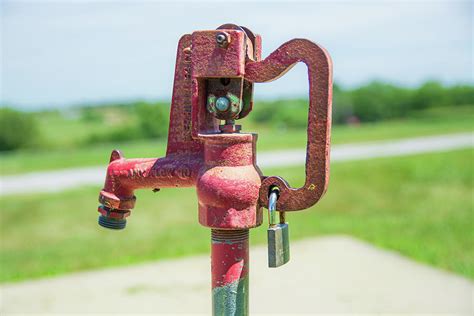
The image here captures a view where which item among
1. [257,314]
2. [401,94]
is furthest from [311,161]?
[401,94]

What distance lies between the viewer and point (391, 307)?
3.17 meters

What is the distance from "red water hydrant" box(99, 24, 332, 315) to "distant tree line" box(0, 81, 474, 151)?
11.4 m

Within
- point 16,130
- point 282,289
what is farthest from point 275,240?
point 16,130

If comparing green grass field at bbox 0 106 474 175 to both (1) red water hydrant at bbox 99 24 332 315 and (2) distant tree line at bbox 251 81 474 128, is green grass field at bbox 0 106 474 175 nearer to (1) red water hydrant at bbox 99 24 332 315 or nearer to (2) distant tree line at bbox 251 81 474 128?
(2) distant tree line at bbox 251 81 474 128

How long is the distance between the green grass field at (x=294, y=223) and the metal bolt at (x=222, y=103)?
2.58m

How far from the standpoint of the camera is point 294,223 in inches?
211

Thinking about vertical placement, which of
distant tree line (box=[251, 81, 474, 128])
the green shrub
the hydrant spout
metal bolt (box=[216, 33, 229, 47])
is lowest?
the hydrant spout

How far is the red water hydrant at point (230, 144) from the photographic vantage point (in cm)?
171

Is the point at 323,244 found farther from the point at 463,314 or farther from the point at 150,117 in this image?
the point at 150,117

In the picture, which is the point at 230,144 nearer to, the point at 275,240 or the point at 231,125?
the point at 231,125

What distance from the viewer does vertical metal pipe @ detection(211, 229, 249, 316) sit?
6.00 feet

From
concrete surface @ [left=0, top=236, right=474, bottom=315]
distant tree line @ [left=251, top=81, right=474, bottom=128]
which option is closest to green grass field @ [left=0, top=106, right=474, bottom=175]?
distant tree line @ [left=251, top=81, right=474, bottom=128]

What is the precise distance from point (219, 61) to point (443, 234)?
3.62 metres

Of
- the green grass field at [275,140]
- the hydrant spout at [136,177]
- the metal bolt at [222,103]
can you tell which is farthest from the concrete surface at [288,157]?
the metal bolt at [222,103]
